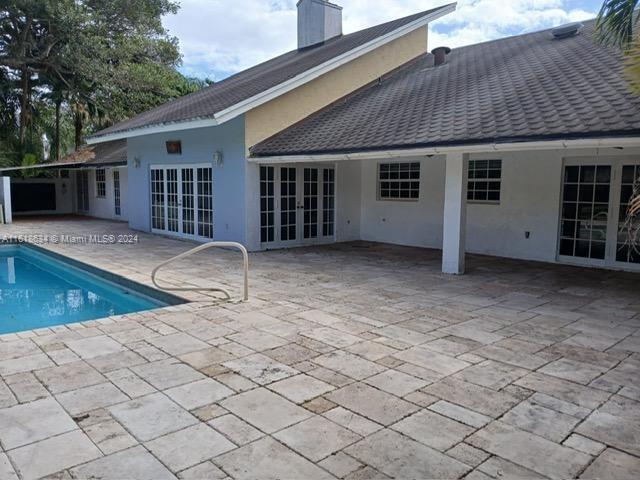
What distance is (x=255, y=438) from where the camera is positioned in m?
3.40

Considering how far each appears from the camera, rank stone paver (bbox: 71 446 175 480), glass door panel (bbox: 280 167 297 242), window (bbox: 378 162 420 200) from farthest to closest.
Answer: window (bbox: 378 162 420 200) < glass door panel (bbox: 280 167 297 242) < stone paver (bbox: 71 446 175 480)

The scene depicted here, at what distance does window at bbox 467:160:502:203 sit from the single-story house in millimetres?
38

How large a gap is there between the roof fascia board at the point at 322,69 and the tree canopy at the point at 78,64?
1318cm

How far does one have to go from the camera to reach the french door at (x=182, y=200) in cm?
1360

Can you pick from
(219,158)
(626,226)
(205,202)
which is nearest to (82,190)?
(205,202)

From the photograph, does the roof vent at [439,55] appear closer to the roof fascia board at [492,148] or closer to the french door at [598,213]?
the french door at [598,213]

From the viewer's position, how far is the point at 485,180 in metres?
11.9

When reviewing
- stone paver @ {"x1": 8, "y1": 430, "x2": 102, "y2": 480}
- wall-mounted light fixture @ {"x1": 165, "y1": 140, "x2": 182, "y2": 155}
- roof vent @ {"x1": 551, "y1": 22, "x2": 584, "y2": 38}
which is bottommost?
stone paver @ {"x1": 8, "y1": 430, "x2": 102, "y2": 480}

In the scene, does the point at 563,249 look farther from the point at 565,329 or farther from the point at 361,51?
the point at 361,51

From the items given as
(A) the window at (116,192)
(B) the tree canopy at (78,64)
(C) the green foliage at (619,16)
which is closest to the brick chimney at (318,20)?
(B) the tree canopy at (78,64)

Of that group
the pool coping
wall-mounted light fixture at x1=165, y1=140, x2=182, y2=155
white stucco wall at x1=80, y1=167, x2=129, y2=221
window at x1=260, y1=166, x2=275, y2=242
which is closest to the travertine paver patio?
the pool coping

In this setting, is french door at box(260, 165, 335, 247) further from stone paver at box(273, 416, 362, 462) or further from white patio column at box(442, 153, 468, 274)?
stone paver at box(273, 416, 362, 462)

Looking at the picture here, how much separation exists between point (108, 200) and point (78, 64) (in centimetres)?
594

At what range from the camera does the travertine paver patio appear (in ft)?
10.3
